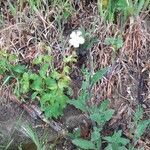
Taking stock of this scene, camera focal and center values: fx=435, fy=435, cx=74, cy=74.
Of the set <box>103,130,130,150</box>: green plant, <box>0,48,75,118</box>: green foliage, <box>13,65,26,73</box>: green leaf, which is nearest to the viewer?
<box>103,130,130,150</box>: green plant

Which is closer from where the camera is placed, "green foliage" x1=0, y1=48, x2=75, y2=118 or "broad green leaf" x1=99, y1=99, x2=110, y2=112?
"broad green leaf" x1=99, y1=99, x2=110, y2=112

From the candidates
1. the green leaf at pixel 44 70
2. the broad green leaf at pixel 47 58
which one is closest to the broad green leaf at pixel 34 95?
the green leaf at pixel 44 70

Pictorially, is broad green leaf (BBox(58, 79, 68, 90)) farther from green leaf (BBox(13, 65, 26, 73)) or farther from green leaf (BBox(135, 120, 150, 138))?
green leaf (BBox(135, 120, 150, 138))

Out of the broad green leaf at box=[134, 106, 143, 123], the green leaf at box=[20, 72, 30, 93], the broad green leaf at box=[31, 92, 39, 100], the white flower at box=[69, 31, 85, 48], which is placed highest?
the white flower at box=[69, 31, 85, 48]

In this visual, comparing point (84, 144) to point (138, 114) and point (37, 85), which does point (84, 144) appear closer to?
point (138, 114)

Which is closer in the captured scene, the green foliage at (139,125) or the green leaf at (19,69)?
the green foliage at (139,125)

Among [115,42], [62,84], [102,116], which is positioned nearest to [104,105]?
[102,116]

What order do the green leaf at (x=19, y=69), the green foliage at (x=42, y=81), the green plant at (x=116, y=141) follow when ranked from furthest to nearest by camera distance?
the green leaf at (x=19, y=69), the green foliage at (x=42, y=81), the green plant at (x=116, y=141)

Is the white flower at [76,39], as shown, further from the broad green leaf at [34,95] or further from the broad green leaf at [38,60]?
the broad green leaf at [34,95]

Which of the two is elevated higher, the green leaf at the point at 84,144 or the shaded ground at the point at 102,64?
the shaded ground at the point at 102,64

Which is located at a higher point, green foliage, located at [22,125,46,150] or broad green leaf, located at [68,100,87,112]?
broad green leaf, located at [68,100,87,112]

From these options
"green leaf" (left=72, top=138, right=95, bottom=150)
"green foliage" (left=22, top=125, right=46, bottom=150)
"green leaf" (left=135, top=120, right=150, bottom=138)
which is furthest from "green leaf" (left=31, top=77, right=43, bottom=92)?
"green leaf" (left=135, top=120, right=150, bottom=138)

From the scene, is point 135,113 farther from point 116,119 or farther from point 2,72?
point 2,72
